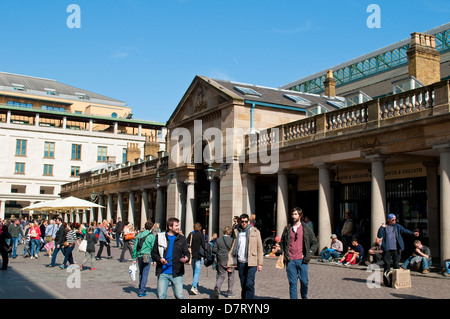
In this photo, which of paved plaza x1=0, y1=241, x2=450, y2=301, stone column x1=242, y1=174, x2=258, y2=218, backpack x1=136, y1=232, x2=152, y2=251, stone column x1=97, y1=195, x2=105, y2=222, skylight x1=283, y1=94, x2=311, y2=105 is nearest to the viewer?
paved plaza x1=0, y1=241, x2=450, y2=301

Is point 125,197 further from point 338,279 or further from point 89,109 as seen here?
point 89,109

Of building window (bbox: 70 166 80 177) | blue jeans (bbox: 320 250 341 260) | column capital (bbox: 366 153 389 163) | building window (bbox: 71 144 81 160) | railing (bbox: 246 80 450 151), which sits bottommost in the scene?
blue jeans (bbox: 320 250 341 260)

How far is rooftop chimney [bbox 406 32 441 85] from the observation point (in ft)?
74.0

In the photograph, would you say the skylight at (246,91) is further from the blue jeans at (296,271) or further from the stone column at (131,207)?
the blue jeans at (296,271)

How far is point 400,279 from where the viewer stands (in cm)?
1276

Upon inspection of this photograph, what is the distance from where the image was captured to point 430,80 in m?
23.5

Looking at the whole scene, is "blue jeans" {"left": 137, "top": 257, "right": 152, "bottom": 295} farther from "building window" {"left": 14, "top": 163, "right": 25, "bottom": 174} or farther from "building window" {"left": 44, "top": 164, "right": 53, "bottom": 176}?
"building window" {"left": 44, "top": 164, "right": 53, "bottom": 176}

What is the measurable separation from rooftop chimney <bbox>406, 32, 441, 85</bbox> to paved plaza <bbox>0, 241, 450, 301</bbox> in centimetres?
1005

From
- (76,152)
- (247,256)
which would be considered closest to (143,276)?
(247,256)

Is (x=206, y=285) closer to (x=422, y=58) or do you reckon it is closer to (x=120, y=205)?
(x=422, y=58)

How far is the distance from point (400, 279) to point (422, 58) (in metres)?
13.4

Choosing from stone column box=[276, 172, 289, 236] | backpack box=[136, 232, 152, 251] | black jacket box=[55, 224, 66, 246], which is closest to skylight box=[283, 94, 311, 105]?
stone column box=[276, 172, 289, 236]

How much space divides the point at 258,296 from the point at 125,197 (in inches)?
1484

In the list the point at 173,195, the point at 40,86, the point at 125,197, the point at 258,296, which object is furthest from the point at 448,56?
the point at 40,86
